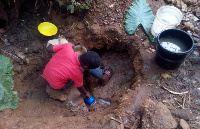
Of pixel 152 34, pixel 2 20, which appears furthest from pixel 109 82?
pixel 2 20

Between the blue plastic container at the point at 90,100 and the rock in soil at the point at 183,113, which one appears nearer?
the rock in soil at the point at 183,113

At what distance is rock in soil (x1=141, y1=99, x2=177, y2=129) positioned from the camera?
2.13 m

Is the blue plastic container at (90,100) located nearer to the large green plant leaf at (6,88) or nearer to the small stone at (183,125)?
the large green plant leaf at (6,88)

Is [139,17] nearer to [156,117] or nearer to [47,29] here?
[47,29]

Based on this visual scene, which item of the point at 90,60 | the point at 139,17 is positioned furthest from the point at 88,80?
the point at 139,17

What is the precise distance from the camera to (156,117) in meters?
2.17

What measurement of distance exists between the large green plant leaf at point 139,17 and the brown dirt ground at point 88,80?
9 cm

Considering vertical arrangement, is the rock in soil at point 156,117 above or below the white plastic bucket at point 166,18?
below

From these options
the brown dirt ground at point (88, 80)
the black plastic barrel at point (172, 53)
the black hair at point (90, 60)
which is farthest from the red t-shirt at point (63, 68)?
the black plastic barrel at point (172, 53)

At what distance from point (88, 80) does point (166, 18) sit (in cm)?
171

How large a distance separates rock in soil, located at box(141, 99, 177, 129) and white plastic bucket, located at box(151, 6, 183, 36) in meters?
1.25

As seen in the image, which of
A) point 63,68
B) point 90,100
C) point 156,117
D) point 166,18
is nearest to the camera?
point 156,117

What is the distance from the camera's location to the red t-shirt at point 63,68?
7.89 ft

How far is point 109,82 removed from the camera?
347cm
